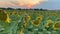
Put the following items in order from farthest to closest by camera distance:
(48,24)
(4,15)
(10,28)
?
(48,24) < (10,28) < (4,15)

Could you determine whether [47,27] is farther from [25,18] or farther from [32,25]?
[25,18]

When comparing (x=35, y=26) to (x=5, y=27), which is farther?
(x=35, y=26)

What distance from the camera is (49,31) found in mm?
1229

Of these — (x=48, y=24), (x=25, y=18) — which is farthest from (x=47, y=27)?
(x=25, y=18)

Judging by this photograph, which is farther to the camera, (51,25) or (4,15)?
(51,25)

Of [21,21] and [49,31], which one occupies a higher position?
[21,21]

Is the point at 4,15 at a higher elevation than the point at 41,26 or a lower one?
higher

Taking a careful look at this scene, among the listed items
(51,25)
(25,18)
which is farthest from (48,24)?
(25,18)

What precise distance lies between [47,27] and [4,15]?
448 millimetres

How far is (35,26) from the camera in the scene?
1194 mm

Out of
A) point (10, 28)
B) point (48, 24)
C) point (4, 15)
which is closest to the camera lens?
point (4, 15)

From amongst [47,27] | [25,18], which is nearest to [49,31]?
[47,27]

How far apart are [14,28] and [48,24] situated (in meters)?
0.30

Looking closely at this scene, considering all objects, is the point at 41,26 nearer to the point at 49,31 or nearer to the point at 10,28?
→ the point at 49,31
